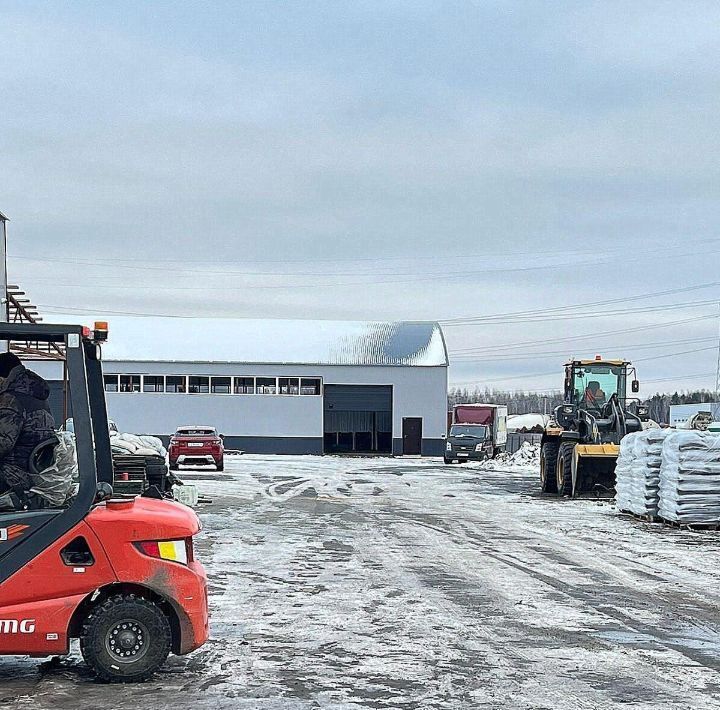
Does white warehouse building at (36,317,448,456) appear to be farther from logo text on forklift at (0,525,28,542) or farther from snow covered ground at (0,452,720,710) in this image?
logo text on forklift at (0,525,28,542)

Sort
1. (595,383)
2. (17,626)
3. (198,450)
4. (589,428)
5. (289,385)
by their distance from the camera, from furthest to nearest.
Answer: (289,385), (198,450), (595,383), (589,428), (17,626)

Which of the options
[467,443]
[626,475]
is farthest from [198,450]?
[626,475]

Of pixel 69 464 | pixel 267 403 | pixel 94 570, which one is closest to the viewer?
pixel 94 570

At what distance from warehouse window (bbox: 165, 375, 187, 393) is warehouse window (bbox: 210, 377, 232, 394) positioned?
1.54 m

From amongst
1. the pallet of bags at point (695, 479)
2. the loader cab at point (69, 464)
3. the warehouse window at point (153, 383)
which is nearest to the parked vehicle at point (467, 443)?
the warehouse window at point (153, 383)

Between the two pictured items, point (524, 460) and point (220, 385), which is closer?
point (524, 460)

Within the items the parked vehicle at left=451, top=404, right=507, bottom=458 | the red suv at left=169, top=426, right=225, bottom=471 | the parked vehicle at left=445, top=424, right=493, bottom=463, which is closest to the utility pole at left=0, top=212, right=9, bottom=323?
the red suv at left=169, top=426, right=225, bottom=471

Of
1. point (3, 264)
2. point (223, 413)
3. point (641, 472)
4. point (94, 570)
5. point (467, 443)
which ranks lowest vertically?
point (467, 443)

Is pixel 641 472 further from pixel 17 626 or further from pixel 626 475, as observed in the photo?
pixel 17 626

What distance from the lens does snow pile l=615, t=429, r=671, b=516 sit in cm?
1841

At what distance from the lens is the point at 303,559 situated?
12719 millimetres

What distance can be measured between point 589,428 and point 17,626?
20846 millimetres

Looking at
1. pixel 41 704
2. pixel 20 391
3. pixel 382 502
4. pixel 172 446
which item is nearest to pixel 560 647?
pixel 41 704

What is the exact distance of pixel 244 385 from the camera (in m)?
57.8
